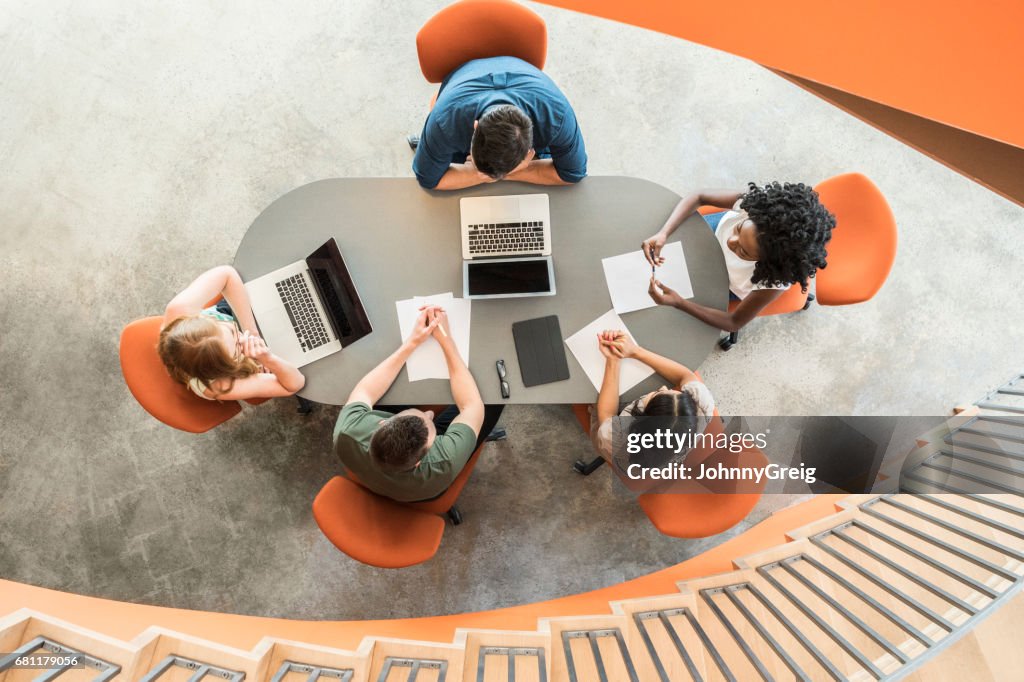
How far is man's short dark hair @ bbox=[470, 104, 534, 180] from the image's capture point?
180cm

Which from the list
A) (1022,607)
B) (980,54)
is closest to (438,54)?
(980,54)

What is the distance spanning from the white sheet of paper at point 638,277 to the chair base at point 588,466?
3.28 feet

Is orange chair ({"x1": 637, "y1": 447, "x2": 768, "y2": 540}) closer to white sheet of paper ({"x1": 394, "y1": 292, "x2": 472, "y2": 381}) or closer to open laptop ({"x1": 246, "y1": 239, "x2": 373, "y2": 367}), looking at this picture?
white sheet of paper ({"x1": 394, "y1": 292, "x2": 472, "y2": 381})

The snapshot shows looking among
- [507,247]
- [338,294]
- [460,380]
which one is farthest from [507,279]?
[338,294]

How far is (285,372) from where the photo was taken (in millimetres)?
2002

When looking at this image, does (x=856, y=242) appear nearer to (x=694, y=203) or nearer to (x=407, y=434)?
(x=694, y=203)

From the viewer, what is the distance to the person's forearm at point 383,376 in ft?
6.57

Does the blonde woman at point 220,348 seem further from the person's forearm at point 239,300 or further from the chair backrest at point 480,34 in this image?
the chair backrest at point 480,34

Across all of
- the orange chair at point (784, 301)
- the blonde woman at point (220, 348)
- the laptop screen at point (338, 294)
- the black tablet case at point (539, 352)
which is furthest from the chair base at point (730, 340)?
the blonde woman at point (220, 348)

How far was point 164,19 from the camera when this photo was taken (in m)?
3.13

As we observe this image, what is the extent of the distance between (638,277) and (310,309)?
4.01 feet

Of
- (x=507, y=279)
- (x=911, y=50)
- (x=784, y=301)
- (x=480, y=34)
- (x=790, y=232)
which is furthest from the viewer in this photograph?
(x=784, y=301)

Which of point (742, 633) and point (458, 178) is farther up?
point (458, 178)

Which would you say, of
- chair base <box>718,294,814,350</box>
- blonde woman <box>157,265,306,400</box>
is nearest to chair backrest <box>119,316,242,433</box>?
blonde woman <box>157,265,306,400</box>
